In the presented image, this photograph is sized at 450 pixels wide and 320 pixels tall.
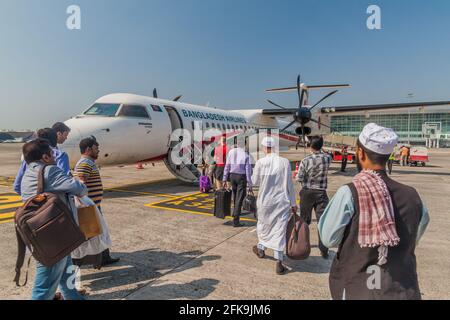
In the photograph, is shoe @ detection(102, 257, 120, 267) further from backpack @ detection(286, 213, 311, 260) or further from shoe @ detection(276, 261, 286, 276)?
backpack @ detection(286, 213, 311, 260)

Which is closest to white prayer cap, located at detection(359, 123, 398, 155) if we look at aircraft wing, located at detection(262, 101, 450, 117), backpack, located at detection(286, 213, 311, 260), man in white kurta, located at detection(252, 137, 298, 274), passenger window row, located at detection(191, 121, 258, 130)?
backpack, located at detection(286, 213, 311, 260)

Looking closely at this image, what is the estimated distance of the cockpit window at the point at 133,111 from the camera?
31.2ft

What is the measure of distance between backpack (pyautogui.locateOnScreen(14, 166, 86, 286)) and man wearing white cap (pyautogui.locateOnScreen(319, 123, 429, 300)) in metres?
2.14

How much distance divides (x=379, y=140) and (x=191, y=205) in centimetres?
642

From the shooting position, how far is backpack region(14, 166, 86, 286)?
247 cm

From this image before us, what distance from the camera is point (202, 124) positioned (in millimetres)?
12867

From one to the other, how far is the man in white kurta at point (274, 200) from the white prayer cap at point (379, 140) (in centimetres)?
220

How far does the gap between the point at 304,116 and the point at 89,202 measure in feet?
43.3

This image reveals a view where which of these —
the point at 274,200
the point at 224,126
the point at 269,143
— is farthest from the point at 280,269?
the point at 224,126

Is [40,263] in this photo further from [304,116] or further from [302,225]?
[304,116]

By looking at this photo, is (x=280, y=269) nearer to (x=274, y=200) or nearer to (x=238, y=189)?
(x=274, y=200)

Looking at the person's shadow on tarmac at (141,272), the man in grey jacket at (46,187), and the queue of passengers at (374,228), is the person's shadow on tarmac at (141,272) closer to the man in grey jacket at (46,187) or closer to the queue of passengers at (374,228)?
the man in grey jacket at (46,187)

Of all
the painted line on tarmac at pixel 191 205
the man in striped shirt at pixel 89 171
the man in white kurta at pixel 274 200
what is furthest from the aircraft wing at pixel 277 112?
the man in striped shirt at pixel 89 171
